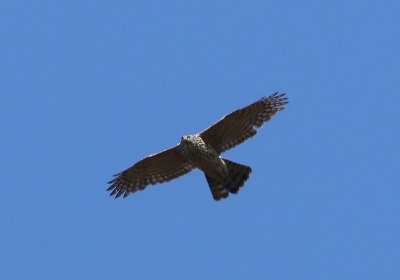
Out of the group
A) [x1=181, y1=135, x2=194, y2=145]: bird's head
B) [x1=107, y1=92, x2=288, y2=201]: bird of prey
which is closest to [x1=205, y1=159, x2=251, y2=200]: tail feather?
[x1=107, y1=92, x2=288, y2=201]: bird of prey

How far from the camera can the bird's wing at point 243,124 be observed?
25.7 m

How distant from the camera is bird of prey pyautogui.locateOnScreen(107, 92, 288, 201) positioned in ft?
83.5

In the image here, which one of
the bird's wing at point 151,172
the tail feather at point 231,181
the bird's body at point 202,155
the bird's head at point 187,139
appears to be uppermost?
the bird's wing at point 151,172

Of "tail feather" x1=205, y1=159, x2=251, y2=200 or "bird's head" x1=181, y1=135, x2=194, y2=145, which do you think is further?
"tail feather" x1=205, y1=159, x2=251, y2=200

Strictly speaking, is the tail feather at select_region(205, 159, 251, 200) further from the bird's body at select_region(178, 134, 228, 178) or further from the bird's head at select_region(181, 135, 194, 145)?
the bird's head at select_region(181, 135, 194, 145)

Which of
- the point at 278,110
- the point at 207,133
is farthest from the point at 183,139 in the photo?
the point at 278,110

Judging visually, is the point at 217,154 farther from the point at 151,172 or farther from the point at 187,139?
the point at 151,172

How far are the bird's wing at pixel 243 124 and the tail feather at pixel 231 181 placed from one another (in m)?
0.47

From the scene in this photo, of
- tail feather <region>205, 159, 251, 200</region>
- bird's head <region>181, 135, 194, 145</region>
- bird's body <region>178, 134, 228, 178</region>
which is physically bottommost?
tail feather <region>205, 159, 251, 200</region>

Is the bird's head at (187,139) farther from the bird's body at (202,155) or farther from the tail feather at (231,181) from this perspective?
the tail feather at (231,181)

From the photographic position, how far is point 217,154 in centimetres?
2562

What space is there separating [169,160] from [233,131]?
5.40 feet

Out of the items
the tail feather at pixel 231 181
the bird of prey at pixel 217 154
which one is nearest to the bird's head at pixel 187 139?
the bird of prey at pixel 217 154

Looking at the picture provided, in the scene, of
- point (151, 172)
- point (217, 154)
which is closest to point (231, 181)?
point (217, 154)
